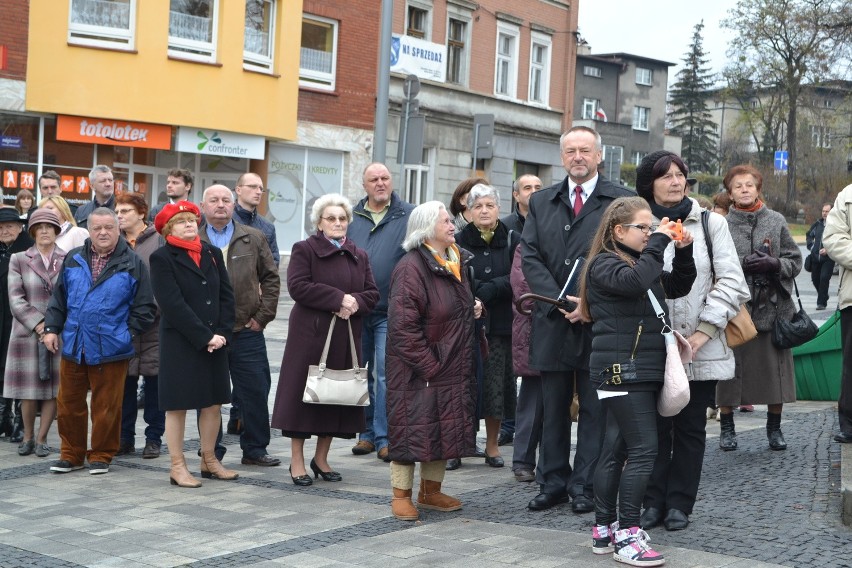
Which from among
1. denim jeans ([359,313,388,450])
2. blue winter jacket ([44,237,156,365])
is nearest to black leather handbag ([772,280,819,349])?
denim jeans ([359,313,388,450])

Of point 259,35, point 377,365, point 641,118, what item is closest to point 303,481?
point 377,365

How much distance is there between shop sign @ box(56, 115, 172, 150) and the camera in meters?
23.6

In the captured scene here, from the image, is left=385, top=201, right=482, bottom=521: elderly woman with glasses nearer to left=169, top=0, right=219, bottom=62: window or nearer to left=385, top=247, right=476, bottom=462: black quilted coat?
left=385, top=247, right=476, bottom=462: black quilted coat

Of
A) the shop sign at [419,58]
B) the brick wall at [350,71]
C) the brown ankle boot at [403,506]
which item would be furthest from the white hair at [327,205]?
the shop sign at [419,58]

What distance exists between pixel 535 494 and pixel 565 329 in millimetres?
1255

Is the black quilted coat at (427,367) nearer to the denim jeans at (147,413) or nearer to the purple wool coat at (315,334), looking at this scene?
the purple wool coat at (315,334)

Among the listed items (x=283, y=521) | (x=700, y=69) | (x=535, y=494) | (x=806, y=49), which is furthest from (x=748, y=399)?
(x=700, y=69)

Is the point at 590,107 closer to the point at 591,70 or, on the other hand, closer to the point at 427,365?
the point at 591,70

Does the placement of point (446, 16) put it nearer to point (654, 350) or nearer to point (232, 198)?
point (232, 198)

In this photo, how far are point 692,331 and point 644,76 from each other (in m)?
79.4

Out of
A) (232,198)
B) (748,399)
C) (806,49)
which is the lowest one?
(748,399)

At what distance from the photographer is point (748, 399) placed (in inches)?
362

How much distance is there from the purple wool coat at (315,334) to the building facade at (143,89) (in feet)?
51.4

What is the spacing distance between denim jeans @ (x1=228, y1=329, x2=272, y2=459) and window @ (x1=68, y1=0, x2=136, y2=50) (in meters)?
16.3
